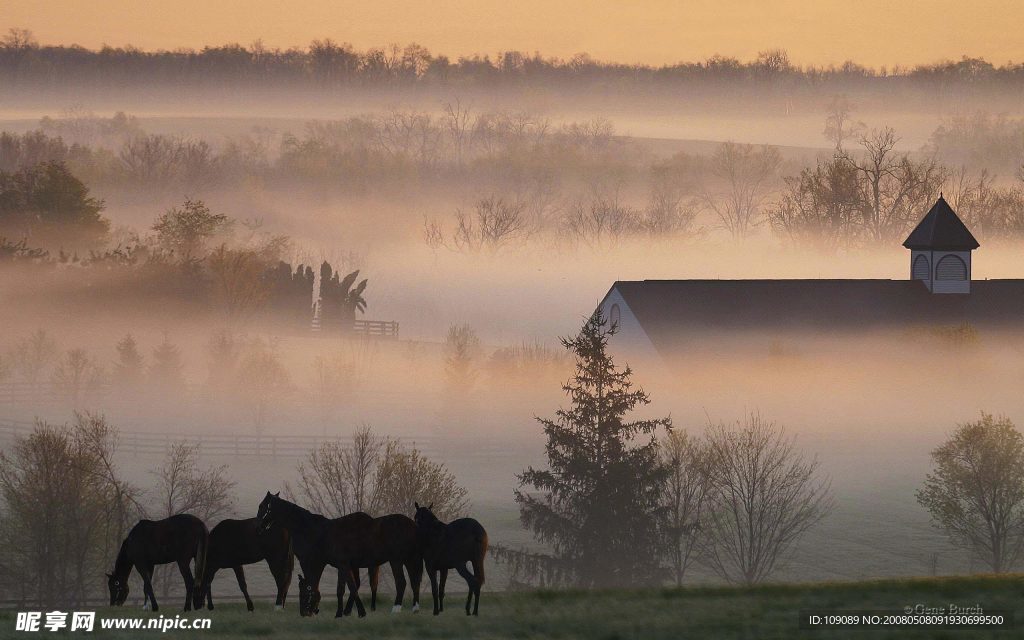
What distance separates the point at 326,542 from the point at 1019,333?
224ft

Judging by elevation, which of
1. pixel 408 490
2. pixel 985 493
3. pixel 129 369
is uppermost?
pixel 129 369

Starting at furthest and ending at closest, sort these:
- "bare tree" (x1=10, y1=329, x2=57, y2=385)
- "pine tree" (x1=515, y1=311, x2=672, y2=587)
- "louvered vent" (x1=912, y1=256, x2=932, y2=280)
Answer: "bare tree" (x1=10, y1=329, x2=57, y2=385) → "louvered vent" (x1=912, y1=256, x2=932, y2=280) → "pine tree" (x1=515, y1=311, x2=672, y2=587)

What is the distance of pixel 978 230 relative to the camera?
561 ft

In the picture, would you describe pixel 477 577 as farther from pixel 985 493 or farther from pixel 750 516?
pixel 985 493

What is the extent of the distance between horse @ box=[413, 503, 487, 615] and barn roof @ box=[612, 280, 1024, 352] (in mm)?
54386

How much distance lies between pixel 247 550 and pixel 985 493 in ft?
160

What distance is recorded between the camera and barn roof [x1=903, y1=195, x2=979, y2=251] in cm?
8650

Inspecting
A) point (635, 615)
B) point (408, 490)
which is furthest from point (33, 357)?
point (635, 615)

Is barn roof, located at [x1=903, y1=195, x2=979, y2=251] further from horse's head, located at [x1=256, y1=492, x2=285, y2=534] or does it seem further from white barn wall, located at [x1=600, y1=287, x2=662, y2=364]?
horse's head, located at [x1=256, y1=492, x2=285, y2=534]

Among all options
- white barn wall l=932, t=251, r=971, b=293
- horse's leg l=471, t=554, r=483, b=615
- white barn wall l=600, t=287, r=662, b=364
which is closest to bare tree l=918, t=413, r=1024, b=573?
white barn wall l=600, t=287, r=662, b=364

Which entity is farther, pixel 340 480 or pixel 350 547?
pixel 340 480

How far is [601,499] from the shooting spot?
175ft

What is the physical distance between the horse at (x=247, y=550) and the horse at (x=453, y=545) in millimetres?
2888

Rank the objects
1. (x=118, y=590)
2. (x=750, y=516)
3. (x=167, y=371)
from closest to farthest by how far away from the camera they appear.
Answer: (x=118, y=590)
(x=750, y=516)
(x=167, y=371)
